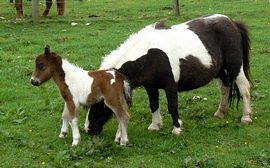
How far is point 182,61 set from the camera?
27.4 feet

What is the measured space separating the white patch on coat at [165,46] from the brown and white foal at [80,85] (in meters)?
0.35

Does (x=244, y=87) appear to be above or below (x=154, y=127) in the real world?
above

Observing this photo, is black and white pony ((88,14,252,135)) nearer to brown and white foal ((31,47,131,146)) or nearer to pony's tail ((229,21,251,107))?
pony's tail ((229,21,251,107))

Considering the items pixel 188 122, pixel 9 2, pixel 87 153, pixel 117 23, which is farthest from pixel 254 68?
pixel 9 2

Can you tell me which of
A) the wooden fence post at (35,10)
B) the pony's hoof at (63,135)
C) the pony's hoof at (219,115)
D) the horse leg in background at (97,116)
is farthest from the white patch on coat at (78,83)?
the wooden fence post at (35,10)

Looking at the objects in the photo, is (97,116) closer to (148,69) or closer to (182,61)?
(148,69)

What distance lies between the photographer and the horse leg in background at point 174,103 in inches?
321

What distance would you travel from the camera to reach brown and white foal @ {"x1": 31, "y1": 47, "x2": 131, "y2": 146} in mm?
7582

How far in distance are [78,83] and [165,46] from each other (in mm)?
1478

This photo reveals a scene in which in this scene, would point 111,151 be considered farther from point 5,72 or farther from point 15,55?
point 15,55

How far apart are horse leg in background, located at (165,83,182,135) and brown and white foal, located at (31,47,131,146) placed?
30.1 inches

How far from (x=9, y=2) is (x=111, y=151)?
21.2m

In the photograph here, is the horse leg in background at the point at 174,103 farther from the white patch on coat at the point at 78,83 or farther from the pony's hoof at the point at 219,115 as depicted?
the white patch on coat at the point at 78,83

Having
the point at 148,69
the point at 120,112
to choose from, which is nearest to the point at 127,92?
the point at 120,112
